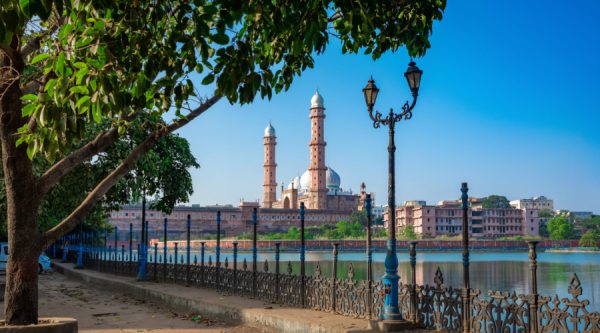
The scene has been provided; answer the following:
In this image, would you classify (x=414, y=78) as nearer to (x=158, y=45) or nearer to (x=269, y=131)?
(x=158, y=45)

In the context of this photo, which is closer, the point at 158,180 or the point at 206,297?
the point at 206,297

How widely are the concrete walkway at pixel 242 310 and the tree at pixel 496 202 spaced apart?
5080 inches

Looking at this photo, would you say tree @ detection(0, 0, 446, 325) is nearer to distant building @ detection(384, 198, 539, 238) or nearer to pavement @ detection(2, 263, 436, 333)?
pavement @ detection(2, 263, 436, 333)

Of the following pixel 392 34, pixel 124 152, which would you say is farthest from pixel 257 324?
pixel 124 152

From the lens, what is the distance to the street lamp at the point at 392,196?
7988mm

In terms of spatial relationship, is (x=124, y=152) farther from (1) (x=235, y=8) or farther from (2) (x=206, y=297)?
(1) (x=235, y=8)

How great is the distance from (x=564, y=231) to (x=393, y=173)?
111 metres

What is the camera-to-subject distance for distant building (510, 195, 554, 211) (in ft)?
508

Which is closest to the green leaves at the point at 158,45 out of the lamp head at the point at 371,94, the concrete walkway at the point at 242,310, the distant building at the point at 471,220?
the lamp head at the point at 371,94

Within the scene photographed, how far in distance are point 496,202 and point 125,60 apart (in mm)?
139025

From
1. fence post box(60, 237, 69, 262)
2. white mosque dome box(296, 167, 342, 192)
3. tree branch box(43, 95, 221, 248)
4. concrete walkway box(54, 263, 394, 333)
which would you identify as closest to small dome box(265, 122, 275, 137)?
white mosque dome box(296, 167, 342, 192)

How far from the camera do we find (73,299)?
1406 cm

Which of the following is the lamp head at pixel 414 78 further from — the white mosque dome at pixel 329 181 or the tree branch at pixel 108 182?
the white mosque dome at pixel 329 181

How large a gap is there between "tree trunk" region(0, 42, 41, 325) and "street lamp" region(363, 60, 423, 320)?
13.9 feet
